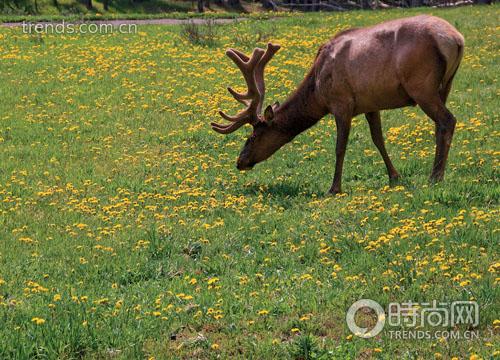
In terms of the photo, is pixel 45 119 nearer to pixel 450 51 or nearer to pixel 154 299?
pixel 450 51

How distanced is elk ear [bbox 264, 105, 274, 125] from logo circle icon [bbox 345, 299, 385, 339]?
5.52 m

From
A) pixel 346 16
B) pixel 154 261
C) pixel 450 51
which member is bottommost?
pixel 346 16

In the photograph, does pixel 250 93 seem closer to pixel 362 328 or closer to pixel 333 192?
pixel 333 192

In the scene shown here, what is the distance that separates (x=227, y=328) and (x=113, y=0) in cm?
4992

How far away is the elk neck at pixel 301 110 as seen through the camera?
11.7 m

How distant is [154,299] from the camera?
7141 millimetres

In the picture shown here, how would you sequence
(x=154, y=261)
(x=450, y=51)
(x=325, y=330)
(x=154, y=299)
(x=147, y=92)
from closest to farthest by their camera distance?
(x=325, y=330) < (x=154, y=299) < (x=154, y=261) < (x=450, y=51) < (x=147, y=92)

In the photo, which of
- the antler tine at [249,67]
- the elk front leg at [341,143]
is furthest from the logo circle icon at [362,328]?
the antler tine at [249,67]

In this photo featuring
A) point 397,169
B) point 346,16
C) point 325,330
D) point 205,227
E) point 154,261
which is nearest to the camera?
point 325,330

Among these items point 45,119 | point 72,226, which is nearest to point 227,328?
point 72,226

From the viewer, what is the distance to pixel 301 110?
465 inches

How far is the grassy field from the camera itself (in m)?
6.34

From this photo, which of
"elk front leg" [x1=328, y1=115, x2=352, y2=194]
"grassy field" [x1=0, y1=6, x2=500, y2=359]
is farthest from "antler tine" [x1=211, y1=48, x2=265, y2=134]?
"elk front leg" [x1=328, y1=115, x2=352, y2=194]

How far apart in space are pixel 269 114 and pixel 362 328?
5.99 m
